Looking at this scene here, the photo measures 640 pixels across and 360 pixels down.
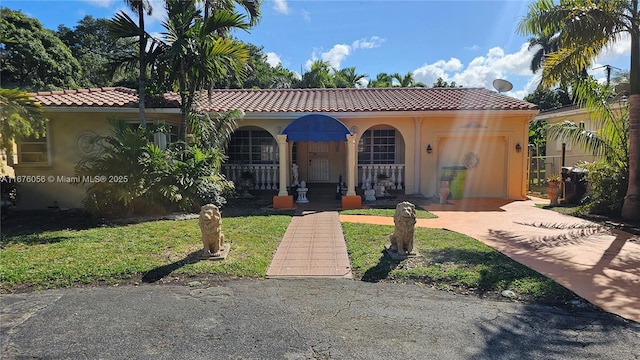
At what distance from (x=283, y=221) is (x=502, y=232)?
5.18m

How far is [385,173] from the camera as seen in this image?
1384 centimetres

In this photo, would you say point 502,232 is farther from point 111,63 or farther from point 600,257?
point 111,63

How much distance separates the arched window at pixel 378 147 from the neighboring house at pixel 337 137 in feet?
0.13

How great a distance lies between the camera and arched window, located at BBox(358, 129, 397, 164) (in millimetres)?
14539

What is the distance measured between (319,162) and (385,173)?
3.06m

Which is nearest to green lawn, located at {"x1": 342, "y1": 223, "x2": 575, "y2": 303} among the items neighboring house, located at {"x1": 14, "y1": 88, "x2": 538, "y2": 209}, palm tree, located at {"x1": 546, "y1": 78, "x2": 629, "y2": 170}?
neighboring house, located at {"x1": 14, "y1": 88, "x2": 538, "y2": 209}

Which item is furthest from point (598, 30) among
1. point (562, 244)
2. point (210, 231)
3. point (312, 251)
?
point (210, 231)

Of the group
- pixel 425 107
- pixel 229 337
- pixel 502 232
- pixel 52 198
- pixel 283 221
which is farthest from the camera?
pixel 425 107

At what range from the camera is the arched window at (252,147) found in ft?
47.8

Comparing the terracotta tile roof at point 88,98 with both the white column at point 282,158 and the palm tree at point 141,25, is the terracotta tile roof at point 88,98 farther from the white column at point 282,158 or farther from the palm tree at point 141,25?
the white column at point 282,158

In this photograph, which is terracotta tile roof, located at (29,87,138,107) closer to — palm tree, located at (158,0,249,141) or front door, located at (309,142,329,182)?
palm tree, located at (158,0,249,141)

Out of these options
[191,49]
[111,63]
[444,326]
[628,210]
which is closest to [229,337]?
[444,326]

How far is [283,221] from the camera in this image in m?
9.07

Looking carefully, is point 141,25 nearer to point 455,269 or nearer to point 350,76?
point 455,269
